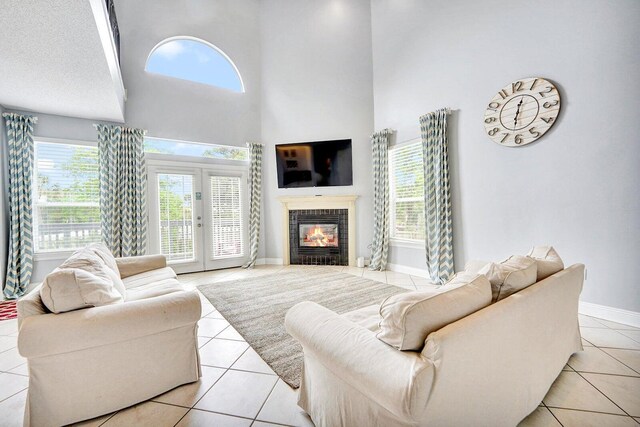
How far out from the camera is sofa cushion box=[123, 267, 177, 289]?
101 inches

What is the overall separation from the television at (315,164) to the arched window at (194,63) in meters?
1.65

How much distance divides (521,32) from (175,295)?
14.0 ft

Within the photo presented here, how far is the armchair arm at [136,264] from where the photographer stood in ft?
9.53

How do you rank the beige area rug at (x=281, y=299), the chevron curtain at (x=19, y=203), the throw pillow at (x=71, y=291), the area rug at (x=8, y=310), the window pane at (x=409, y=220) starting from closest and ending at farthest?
1. the throw pillow at (x=71, y=291)
2. the beige area rug at (x=281, y=299)
3. the area rug at (x=8, y=310)
4. the chevron curtain at (x=19, y=203)
5. the window pane at (x=409, y=220)

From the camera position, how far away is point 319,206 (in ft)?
17.6

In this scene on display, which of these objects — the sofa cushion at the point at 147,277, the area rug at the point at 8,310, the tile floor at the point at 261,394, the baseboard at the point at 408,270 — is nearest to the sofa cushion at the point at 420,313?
the tile floor at the point at 261,394

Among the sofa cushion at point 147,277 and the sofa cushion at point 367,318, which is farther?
the sofa cushion at point 147,277

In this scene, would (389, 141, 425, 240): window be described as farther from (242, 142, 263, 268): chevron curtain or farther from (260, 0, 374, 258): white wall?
(242, 142, 263, 268): chevron curtain

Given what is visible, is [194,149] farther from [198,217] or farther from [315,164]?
[315,164]

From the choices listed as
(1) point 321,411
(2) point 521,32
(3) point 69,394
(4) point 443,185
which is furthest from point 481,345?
(2) point 521,32

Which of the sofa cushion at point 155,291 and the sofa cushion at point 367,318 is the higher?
the sofa cushion at point 155,291

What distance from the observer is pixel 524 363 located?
1.26 meters

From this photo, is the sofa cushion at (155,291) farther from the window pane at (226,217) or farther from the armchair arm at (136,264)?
the window pane at (226,217)

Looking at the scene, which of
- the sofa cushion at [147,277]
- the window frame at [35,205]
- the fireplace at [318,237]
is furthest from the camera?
the fireplace at [318,237]
